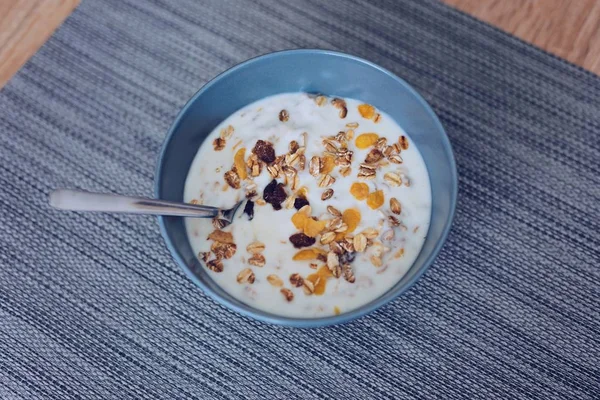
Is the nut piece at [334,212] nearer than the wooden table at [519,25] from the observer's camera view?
Yes

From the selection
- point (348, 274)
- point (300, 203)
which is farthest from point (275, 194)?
point (348, 274)

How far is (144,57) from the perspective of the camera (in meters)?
0.96

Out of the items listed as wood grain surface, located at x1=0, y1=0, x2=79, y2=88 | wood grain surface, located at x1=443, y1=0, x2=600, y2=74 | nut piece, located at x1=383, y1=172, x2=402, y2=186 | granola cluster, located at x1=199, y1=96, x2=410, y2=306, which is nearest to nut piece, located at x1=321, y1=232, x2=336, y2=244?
granola cluster, located at x1=199, y1=96, x2=410, y2=306

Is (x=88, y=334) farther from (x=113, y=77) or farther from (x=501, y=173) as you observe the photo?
(x=501, y=173)

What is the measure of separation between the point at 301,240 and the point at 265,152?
0.13 m

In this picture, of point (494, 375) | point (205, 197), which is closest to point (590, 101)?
point (494, 375)

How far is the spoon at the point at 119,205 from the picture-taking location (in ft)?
1.91

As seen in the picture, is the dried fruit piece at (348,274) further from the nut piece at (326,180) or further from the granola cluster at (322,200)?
the nut piece at (326,180)

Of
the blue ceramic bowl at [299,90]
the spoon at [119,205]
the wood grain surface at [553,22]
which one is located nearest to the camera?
the spoon at [119,205]

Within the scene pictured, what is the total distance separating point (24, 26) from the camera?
99cm

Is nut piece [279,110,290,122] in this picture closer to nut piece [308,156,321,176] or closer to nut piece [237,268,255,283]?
nut piece [308,156,321,176]

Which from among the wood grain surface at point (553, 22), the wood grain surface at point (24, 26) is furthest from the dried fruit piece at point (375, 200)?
the wood grain surface at point (24, 26)

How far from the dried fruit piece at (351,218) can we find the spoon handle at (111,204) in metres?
0.19

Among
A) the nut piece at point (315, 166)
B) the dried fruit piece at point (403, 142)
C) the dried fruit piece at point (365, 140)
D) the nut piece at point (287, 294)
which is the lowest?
the nut piece at point (287, 294)
